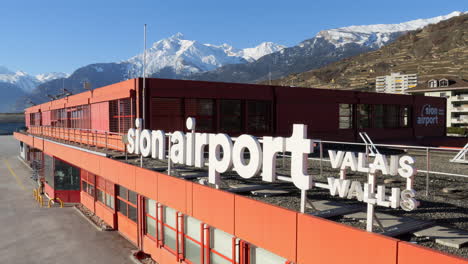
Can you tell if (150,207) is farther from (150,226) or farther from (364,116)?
(364,116)

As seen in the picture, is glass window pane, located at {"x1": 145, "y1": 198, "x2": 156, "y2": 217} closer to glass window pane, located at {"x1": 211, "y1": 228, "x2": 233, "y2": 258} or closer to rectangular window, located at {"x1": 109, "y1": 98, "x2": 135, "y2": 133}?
glass window pane, located at {"x1": 211, "y1": 228, "x2": 233, "y2": 258}

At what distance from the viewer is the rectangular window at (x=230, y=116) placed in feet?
92.9

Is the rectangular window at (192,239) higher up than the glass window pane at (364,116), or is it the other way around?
the glass window pane at (364,116)

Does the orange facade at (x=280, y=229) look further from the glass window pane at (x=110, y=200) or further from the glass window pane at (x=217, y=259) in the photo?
the glass window pane at (x=110, y=200)

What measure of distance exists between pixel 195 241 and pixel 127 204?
9.57 meters

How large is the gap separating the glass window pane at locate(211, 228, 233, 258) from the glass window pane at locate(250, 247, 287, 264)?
1.35 metres

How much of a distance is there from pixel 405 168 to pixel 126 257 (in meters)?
17.1

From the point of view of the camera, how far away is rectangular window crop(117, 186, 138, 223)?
74.2 feet

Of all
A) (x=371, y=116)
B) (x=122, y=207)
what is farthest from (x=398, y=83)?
(x=122, y=207)

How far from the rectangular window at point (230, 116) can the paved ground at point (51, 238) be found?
35.8 ft

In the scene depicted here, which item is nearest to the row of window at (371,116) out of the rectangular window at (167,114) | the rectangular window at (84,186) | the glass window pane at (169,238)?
the rectangular window at (167,114)

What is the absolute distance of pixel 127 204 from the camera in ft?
76.8

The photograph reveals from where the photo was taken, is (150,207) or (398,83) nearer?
(150,207)

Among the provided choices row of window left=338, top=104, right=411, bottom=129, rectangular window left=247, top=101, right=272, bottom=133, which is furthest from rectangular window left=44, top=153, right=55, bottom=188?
row of window left=338, top=104, right=411, bottom=129
